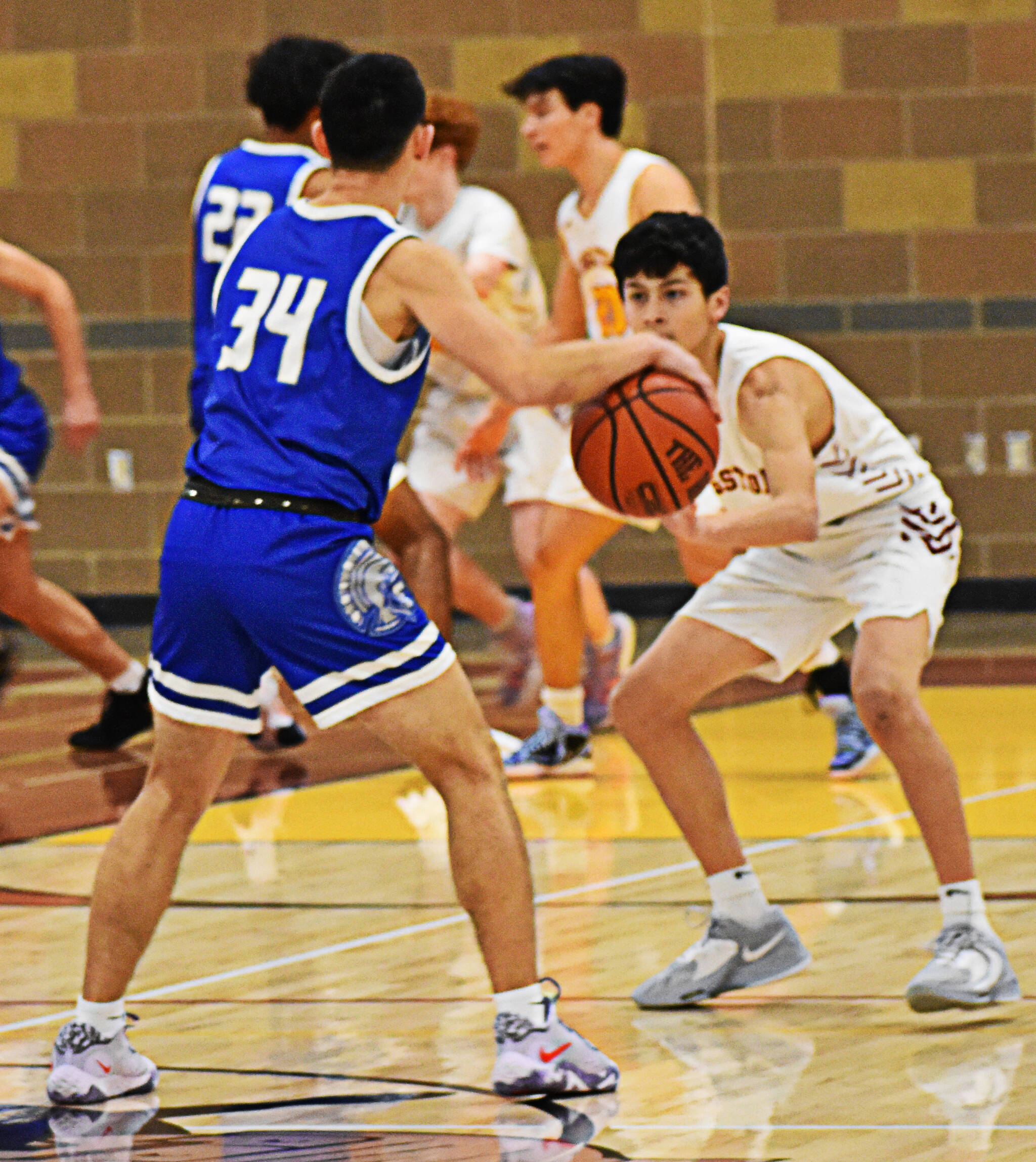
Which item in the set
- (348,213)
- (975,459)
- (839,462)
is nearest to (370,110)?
(348,213)

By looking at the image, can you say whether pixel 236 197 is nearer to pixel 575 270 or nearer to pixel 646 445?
pixel 575 270

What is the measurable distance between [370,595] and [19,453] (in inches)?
139

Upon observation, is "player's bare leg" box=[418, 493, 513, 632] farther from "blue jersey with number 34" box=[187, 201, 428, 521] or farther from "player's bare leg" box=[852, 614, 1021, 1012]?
"blue jersey with number 34" box=[187, 201, 428, 521]

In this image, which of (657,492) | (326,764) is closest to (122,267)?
(326,764)

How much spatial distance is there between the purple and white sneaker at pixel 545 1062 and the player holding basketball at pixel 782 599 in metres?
0.56

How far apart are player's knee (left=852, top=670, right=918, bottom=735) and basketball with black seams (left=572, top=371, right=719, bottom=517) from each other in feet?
1.65

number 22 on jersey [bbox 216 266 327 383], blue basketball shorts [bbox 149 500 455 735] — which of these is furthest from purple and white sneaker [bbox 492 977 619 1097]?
number 22 on jersey [bbox 216 266 327 383]

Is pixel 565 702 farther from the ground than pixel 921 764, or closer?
closer

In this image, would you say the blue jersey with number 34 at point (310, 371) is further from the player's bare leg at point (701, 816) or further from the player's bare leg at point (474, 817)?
the player's bare leg at point (701, 816)

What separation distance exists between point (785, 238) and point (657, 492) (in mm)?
6557

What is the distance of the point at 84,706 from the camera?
26.5 ft

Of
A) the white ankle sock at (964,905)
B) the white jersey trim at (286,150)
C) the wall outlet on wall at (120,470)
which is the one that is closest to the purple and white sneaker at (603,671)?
the white jersey trim at (286,150)

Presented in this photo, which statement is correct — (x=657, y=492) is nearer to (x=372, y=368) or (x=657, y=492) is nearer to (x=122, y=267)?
(x=372, y=368)

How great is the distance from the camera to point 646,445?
3533mm
